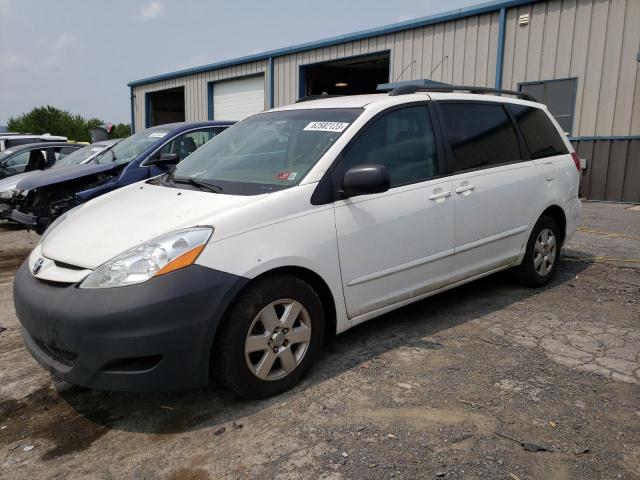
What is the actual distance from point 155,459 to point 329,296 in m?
1.27

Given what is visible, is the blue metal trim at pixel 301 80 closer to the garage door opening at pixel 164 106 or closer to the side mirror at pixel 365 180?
the garage door opening at pixel 164 106

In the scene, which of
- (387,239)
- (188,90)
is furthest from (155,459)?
(188,90)

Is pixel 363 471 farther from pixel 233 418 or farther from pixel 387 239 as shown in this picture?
pixel 387 239

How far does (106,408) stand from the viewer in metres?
2.96

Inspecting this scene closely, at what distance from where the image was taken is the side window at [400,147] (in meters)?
3.40

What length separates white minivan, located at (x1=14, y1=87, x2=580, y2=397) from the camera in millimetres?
2566

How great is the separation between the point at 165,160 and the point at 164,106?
20625 millimetres

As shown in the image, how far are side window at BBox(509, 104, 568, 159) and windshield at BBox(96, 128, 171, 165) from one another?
469 cm

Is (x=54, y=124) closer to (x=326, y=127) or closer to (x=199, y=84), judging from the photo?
(x=199, y=84)

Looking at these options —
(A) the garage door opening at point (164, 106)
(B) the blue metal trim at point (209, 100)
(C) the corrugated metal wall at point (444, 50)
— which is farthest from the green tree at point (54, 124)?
(C) the corrugated metal wall at point (444, 50)

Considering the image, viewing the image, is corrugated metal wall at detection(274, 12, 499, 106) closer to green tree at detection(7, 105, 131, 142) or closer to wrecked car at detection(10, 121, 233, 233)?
wrecked car at detection(10, 121, 233, 233)

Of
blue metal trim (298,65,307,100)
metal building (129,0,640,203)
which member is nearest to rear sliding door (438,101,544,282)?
metal building (129,0,640,203)

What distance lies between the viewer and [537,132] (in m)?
4.76

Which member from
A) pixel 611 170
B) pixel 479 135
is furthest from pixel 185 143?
pixel 611 170
